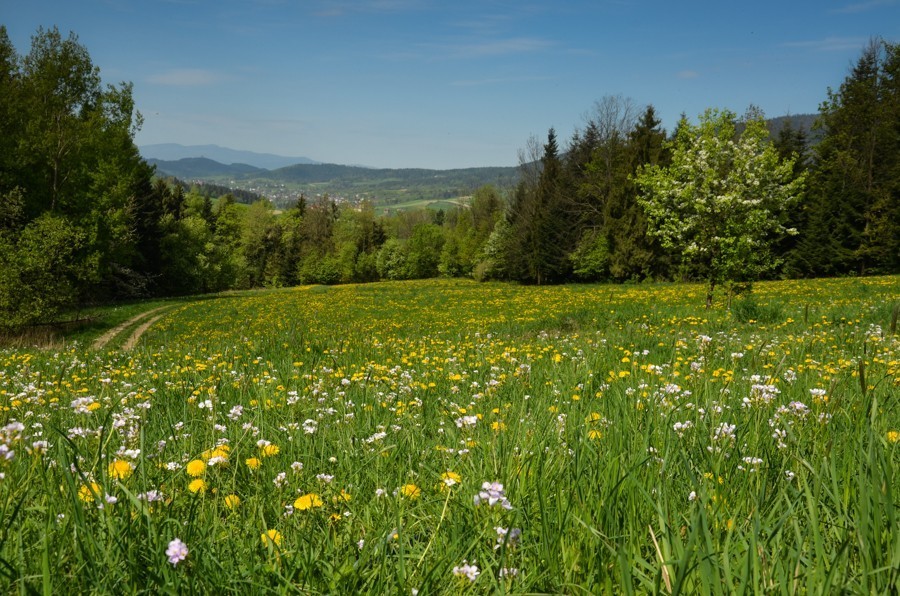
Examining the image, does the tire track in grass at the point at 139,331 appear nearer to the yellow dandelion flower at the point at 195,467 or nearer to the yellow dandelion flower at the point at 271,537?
the yellow dandelion flower at the point at 195,467

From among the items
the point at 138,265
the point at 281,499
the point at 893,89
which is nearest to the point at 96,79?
the point at 138,265

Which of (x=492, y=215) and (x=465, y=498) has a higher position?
(x=492, y=215)

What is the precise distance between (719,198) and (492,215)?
222ft

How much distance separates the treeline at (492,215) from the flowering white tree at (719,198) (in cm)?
134

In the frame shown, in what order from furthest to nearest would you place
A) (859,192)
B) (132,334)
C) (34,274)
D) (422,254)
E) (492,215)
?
(422,254)
(492,215)
(859,192)
(132,334)
(34,274)

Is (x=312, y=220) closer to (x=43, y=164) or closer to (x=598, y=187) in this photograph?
(x=598, y=187)

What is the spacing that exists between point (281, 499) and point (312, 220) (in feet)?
360

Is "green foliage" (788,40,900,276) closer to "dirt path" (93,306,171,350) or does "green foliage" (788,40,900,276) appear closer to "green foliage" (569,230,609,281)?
"green foliage" (569,230,609,281)

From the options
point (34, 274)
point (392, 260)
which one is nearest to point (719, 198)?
point (34, 274)

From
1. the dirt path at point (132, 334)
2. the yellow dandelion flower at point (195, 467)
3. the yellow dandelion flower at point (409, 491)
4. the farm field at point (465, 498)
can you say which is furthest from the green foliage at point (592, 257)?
the yellow dandelion flower at point (195, 467)

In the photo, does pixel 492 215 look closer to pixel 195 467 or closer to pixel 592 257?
pixel 592 257

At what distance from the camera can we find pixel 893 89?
145ft

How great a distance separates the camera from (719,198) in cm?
1784

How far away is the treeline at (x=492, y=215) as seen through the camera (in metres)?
27.2
